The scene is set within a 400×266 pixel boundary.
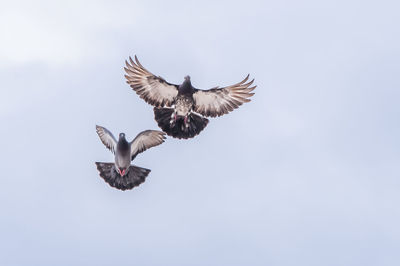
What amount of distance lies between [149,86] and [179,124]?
1891 millimetres

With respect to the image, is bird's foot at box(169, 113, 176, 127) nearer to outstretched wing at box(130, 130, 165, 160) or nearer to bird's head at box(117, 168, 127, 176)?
outstretched wing at box(130, 130, 165, 160)

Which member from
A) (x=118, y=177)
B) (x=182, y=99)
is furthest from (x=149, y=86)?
(x=118, y=177)

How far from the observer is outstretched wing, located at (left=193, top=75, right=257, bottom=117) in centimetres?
2822

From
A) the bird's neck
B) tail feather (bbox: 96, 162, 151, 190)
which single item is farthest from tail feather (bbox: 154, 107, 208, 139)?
tail feather (bbox: 96, 162, 151, 190)

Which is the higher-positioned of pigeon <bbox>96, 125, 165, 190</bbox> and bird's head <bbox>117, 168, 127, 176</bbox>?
pigeon <bbox>96, 125, 165, 190</bbox>

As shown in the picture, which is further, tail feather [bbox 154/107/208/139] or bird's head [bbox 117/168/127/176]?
bird's head [bbox 117/168/127/176]

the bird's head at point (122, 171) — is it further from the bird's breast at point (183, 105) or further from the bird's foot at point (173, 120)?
the bird's breast at point (183, 105)

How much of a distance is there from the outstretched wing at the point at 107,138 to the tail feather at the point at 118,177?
645 millimetres

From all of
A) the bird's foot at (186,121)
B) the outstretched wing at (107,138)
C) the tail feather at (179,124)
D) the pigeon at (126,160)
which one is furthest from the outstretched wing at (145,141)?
the bird's foot at (186,121)

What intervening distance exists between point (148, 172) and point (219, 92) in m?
3.62

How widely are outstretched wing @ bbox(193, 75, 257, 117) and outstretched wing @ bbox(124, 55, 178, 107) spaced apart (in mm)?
908

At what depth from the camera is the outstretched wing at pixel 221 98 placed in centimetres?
2822

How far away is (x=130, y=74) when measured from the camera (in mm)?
28359

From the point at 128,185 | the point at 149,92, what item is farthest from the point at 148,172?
the point at 149,92
